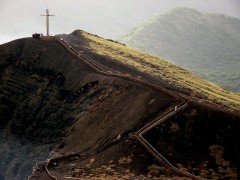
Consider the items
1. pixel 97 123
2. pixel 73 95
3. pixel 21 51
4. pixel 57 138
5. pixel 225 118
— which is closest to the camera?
pixel 225 118

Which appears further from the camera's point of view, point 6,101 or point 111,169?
point 6,101

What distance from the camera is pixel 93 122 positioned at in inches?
2040

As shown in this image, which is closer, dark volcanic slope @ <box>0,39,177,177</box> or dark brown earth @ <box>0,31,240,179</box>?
dark brown earth @ <box>0,31,240,179</box>

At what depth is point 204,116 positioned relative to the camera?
1766 inches

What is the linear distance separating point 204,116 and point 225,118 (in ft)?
6.80

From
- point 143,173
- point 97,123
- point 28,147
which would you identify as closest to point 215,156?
point 143,173

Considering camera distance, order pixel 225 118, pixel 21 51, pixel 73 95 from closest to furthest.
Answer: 1. pixel 225 118
2. pixel 73 95
3. pixel 21 51

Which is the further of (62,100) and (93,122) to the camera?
(62,100)

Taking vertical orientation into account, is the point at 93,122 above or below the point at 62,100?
below

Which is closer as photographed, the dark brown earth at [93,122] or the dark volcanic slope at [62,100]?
the dark brown earth at [93,122]

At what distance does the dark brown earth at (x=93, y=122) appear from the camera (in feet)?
136

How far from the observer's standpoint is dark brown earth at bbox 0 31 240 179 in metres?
41.6

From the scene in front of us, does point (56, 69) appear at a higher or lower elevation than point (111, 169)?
higher

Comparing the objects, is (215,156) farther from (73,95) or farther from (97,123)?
(73,95)
